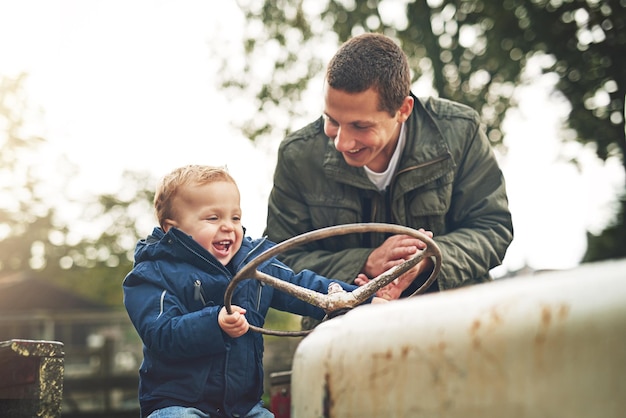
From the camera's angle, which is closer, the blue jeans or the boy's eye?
the blue jeans

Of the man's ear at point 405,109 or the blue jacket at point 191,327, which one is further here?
the man's ear at point 405,109

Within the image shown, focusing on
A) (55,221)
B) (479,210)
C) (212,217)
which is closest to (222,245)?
(212,217)

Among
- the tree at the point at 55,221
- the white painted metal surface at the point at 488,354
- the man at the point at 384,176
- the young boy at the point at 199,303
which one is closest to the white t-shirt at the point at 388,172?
the man at the point at 384,176

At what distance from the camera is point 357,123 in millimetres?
2793

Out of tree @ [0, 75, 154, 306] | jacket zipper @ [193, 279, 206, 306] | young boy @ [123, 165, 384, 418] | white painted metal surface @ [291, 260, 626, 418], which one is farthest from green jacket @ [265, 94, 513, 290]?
tree @ [0, 75, 154, 306]

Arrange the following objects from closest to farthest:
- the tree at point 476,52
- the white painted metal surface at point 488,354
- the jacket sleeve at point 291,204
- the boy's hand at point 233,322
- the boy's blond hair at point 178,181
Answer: the white painted metal surface at point 488,354
the boy's hand at point 233,322
the boy's blond hair at point 178,181
the jacket sleeve at point 291,204
the tree at point 476,52

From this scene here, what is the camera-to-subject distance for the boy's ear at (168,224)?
2.45m

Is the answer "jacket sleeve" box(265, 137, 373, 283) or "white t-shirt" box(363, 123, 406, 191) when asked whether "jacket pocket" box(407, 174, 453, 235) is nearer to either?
"white t-shirt" box(363, 123, 406, 191)

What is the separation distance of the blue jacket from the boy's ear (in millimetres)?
42

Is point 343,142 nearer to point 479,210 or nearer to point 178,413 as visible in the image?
point 479,210

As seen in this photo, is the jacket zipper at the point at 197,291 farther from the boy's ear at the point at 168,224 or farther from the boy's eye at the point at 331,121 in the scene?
the boy's eye at the point at 331,121

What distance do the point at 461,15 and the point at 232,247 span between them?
40.2 ft

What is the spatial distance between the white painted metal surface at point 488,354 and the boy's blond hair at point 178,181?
1.26 m

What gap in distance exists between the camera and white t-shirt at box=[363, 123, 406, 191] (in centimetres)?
309
